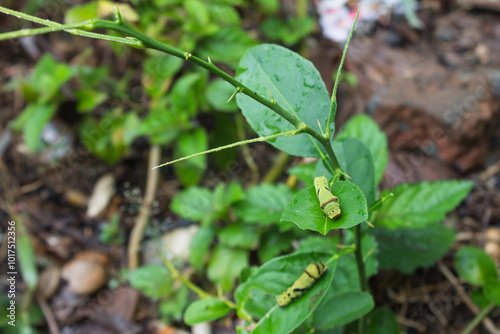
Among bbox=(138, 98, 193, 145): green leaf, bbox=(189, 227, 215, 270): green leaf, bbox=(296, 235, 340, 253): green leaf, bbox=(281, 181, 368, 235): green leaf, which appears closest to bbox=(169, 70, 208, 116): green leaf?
bbox=(138, 98, 193, 145): green leaf

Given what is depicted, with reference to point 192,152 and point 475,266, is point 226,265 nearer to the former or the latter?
point 192,152

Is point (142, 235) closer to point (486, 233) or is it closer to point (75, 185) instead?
point (75, 185)

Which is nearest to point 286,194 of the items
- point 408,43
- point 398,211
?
point 398,211

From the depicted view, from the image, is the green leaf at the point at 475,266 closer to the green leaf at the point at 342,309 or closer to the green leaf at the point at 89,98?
the green leaf at the point at 342,309

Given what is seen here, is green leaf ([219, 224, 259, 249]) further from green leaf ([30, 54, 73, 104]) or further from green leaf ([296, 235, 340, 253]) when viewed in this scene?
green leaf ([30, 54, 73, 104])

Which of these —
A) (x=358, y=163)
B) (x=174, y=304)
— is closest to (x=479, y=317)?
(x=358, y=163)
